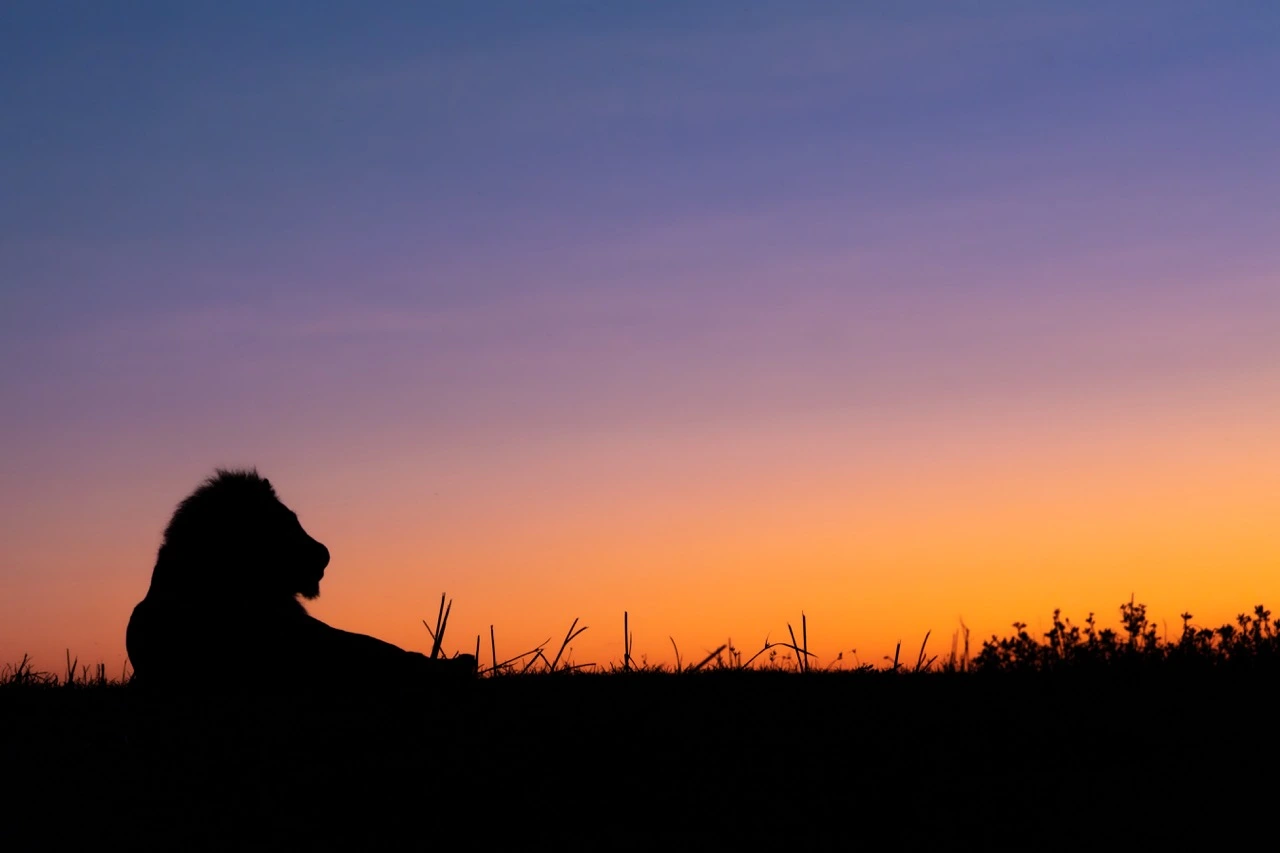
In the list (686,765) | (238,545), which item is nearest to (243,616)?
(238,545)

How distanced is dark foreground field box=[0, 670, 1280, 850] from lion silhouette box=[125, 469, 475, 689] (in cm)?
143

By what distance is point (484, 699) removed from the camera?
6.74m

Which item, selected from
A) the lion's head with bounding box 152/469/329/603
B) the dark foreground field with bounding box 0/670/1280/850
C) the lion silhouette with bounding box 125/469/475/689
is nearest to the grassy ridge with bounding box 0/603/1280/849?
the dark foreground field with bounding box 0/670/1280/850

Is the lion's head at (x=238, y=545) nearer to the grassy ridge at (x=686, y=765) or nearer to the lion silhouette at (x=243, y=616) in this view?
the lion silhouette at (x=243, y=616)

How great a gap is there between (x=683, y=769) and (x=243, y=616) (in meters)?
4.65

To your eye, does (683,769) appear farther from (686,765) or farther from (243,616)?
(243,616)

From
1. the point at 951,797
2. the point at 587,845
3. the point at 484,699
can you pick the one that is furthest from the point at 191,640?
the point at 951,797

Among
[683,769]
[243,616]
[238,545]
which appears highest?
[238,545]

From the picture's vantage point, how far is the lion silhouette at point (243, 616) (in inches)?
326

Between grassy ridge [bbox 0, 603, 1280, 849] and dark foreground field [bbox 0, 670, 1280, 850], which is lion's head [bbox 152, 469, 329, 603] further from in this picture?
dark foreground field [bbox 0, 670, 1280, 850]

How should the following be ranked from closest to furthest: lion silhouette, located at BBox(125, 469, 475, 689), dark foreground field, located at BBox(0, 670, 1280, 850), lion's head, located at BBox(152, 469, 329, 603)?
dark foreground field, located at BBox(0, 670, 1280, 850)
lion silhouette, located at BBox(125, 469, 475, 689)
lion's head, located at BBox(152, 469, 329, 603)

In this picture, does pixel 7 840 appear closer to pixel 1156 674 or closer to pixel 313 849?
pixel 313 849

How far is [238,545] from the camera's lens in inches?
371

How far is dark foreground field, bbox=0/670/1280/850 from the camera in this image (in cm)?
444
